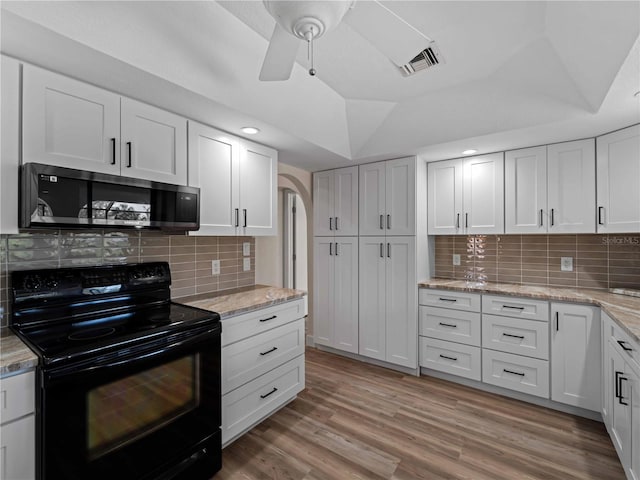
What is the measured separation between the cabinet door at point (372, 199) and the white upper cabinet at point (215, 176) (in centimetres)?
145

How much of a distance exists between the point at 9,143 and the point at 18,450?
123 cm

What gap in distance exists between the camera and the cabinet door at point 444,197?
10.3 feet

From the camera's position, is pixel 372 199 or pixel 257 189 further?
pixel 372 199

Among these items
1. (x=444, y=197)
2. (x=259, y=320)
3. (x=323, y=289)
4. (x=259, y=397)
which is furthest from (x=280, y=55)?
(x=323, y=289)

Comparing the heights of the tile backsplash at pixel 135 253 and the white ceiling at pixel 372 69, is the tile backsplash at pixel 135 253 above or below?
below

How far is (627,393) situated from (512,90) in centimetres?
195

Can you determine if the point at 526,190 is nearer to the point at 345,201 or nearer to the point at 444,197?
the point at 444,197

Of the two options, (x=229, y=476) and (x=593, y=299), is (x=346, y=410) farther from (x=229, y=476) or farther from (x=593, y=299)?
(x=593, y=299)

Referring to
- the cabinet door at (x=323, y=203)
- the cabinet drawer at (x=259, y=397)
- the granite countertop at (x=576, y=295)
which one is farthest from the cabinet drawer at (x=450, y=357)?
the cabinet door at (x=323, y=203)

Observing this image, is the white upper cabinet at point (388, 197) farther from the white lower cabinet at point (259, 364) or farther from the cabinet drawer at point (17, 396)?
the cabinet drawer at point (17, 396)

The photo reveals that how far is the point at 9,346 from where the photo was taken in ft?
4.47

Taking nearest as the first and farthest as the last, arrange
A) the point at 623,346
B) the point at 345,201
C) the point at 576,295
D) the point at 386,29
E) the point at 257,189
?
1. the point at 386,29
2. the point at 623,346
3. the point at 576,295
4. the point at 257,189
5. the point at 345,201

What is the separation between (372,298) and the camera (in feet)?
11.0

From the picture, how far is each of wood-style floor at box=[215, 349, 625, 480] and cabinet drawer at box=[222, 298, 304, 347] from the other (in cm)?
72
